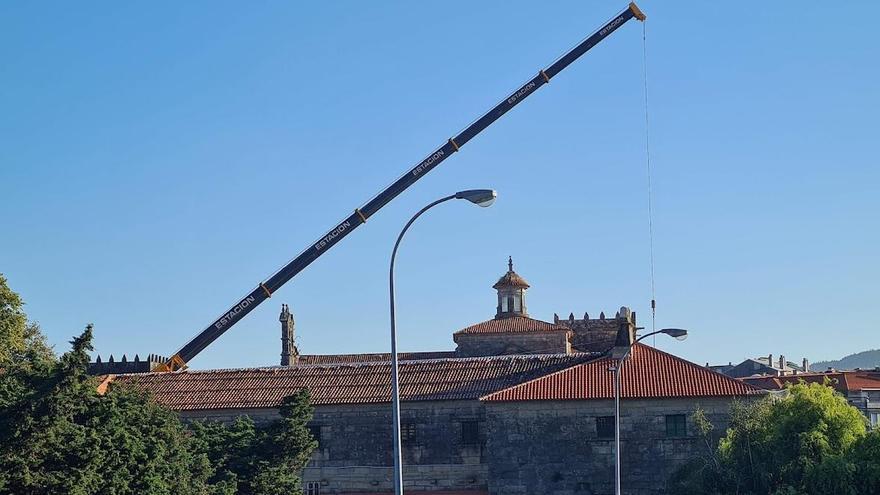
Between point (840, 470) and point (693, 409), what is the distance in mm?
10334

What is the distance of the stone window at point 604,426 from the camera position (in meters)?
47.9

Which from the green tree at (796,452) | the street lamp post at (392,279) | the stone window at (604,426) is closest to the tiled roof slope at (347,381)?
the stone window at (604,426)

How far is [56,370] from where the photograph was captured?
1230 inches

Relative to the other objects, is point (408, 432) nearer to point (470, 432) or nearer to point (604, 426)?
point (470, 432)

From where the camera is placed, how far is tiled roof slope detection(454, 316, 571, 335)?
68.8 meters

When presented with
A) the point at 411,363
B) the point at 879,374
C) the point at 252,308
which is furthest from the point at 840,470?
the point at 879,374

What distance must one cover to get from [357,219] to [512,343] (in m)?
20.4

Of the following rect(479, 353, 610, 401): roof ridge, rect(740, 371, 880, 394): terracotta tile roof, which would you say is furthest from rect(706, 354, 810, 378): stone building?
rect(479, 353, 610, 401): roof ridge

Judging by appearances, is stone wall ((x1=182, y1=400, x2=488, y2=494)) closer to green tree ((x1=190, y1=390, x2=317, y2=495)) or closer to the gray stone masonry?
the gray stone masonry

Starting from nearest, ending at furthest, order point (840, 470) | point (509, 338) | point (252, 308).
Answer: point (840, 470)
point (252, 308)
point (509, 338)

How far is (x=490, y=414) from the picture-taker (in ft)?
160

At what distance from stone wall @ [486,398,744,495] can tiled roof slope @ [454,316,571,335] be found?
20416mm

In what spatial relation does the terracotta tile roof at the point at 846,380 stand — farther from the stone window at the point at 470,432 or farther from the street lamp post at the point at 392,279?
the street lamp post at the point at 392,279

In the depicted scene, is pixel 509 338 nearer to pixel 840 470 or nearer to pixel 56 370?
pixel 840 470
